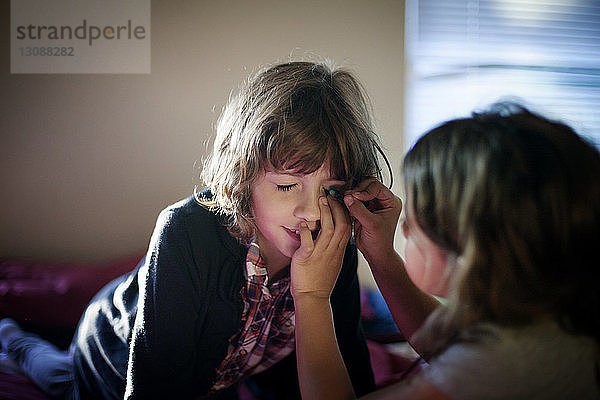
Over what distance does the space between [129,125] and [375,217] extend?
361mm

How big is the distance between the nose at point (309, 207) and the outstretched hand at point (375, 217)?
0.06m

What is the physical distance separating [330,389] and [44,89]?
0.54 meters

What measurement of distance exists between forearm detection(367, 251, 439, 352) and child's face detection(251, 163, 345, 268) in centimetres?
13

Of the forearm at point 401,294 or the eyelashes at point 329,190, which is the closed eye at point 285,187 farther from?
the forearm at point 401,294

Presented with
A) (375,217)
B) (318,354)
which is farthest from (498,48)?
(318,354)

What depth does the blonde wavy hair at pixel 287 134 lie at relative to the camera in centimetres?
68

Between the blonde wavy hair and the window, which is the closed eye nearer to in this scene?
the blonde wavy hair

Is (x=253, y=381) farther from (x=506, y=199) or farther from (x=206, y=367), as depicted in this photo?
(x=506, y=199)

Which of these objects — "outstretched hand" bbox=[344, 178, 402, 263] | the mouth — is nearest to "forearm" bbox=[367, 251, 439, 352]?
"outstretched hand" bbox=[344, 178, 402, 263]

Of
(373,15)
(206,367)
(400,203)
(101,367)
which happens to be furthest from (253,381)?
(373,15)

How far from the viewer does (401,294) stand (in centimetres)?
75

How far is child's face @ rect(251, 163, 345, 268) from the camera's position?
68 centimetres

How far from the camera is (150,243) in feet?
2.34

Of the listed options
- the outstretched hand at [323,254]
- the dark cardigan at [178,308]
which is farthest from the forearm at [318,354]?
the dark cardigan at [178,308]
